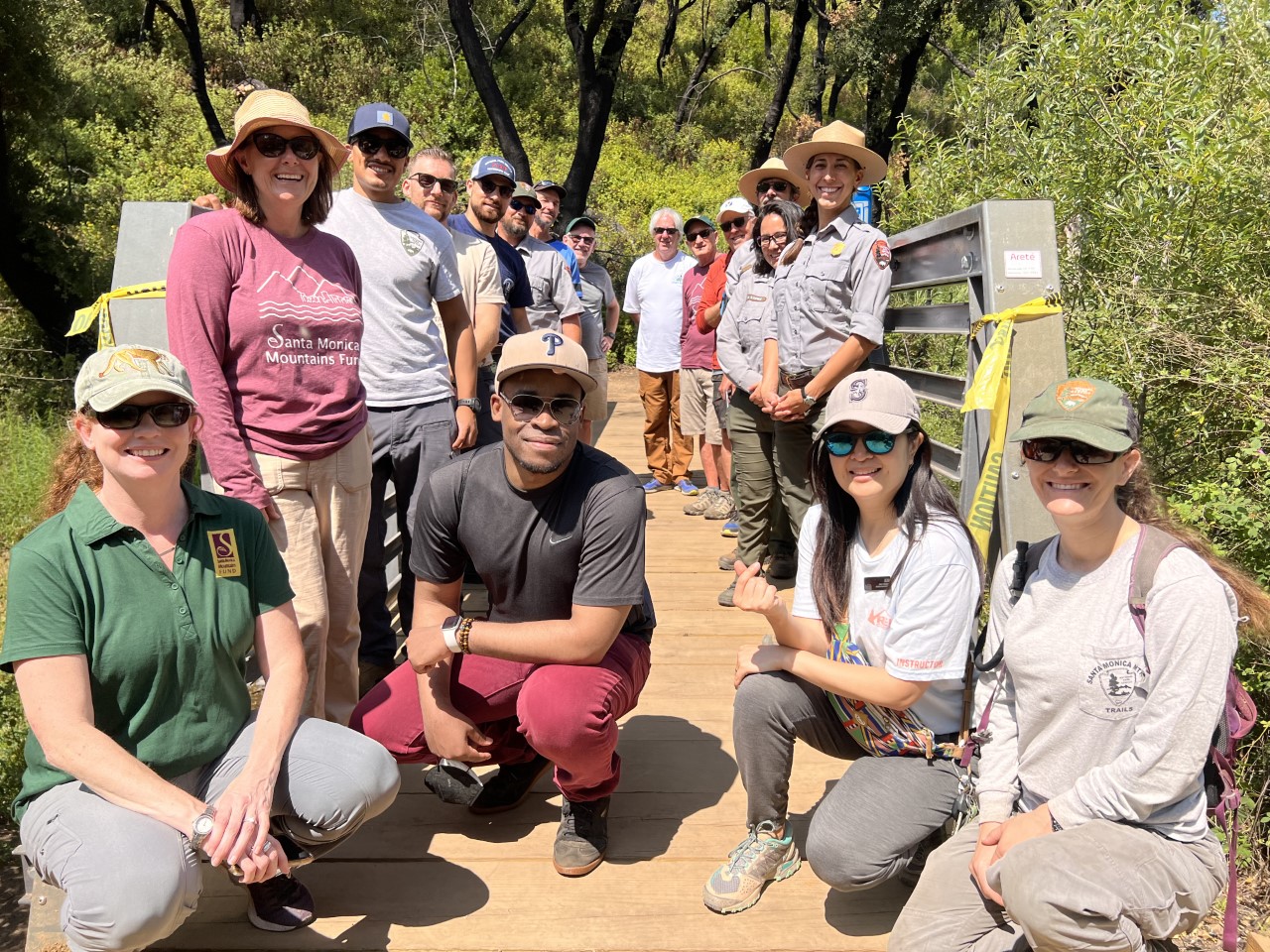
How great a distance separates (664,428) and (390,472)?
12.7 ft

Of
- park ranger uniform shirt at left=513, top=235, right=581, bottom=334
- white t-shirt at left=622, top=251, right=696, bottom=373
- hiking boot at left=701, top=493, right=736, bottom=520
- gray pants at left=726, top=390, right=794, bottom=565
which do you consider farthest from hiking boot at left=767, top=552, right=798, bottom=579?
white t-shirt at left=622, top=251, right=696, bottom=373

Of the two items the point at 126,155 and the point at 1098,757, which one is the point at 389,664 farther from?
the point at 126,155

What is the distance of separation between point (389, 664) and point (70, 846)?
183 cm

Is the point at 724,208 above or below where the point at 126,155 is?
below

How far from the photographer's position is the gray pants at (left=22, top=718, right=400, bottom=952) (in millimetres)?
2143

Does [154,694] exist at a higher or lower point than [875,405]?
lower

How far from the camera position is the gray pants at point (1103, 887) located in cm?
198

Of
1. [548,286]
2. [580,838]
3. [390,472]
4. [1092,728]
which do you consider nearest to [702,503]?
[548,286]

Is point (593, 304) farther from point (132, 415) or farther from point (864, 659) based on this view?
point (132, 415)

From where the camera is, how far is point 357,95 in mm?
23297

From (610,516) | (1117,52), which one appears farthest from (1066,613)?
(1117,52)

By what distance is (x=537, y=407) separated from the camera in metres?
2.80

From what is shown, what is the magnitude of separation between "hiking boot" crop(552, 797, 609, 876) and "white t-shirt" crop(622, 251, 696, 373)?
4.75 metres

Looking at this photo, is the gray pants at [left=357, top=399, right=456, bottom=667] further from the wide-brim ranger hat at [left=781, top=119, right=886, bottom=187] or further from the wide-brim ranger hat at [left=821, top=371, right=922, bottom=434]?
the wide-brim ranger hat at [left=781, top=119, right=886, bottom=187]
